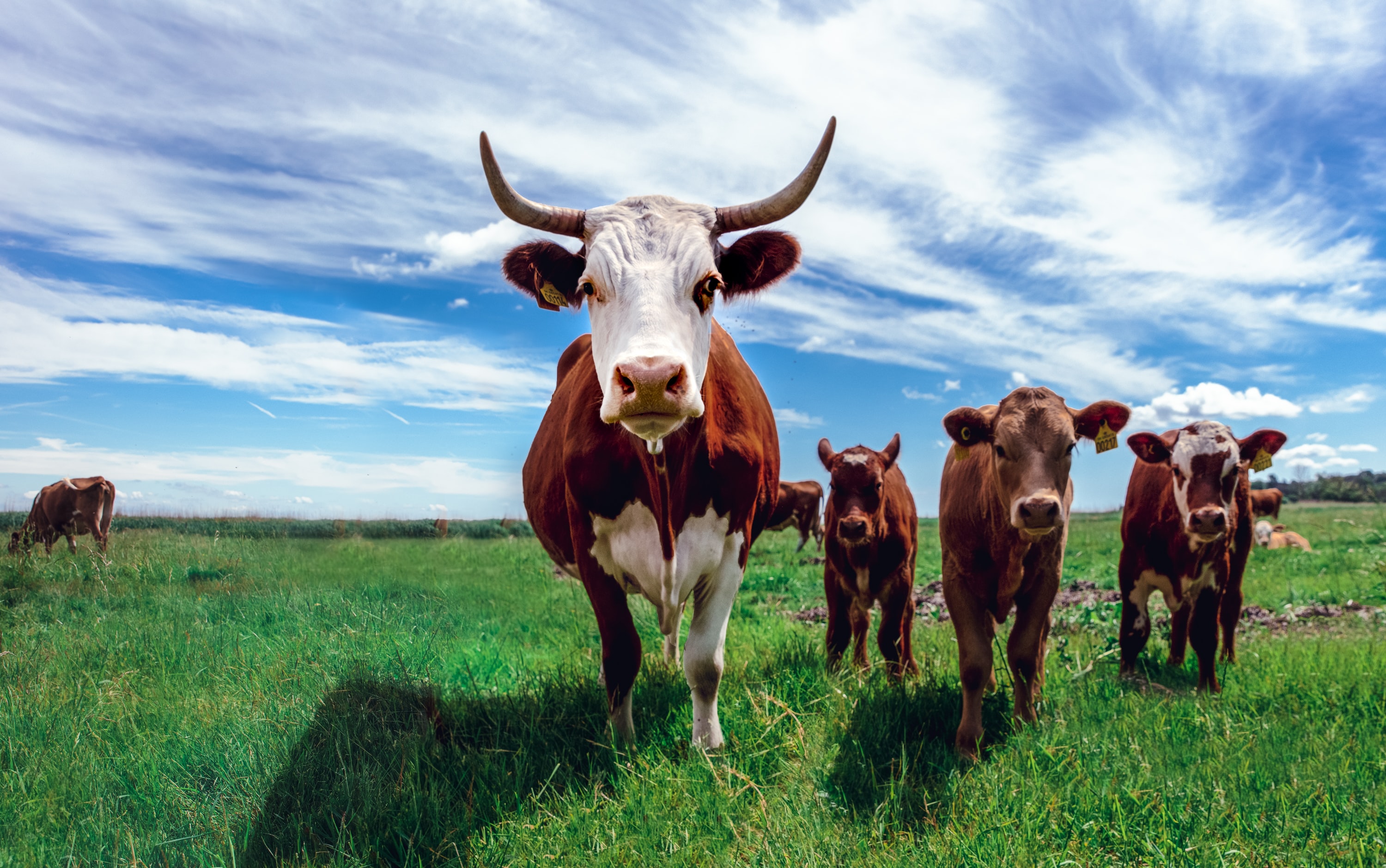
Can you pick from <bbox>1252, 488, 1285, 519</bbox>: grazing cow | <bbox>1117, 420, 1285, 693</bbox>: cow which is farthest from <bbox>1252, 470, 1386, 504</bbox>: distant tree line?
<bbox>1117, 420, 1285, 693</bbox>: cow

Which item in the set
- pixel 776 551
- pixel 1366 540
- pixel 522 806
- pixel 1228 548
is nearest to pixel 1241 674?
pixel 1228 548

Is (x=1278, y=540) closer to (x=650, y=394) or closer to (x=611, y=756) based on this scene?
(x=611, y=756)

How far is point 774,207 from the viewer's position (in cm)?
440

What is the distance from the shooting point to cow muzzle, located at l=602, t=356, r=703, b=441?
3.21m

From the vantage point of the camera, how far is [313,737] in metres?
4.52

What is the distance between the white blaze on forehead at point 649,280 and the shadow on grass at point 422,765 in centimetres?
210

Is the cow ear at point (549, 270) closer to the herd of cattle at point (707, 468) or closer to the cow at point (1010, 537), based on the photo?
the herd of cattle at point (707, 468)

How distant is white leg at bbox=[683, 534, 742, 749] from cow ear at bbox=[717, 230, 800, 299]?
1471 mm

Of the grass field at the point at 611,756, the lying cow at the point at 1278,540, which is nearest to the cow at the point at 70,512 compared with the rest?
the grass field at the point at 611,756

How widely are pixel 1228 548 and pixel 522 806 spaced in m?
6.17

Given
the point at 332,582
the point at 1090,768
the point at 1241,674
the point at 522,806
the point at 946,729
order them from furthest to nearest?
the point at 332,582, the point at 1241,674, the point at 946,729, the point at 1090,768, the point at 522,806

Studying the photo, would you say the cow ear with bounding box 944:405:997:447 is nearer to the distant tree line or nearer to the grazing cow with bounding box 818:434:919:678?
the grazing cow with bounding box 818:434:919:678

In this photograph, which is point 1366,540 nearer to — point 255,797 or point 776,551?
point 776,551

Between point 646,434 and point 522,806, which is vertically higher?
point 646,434
